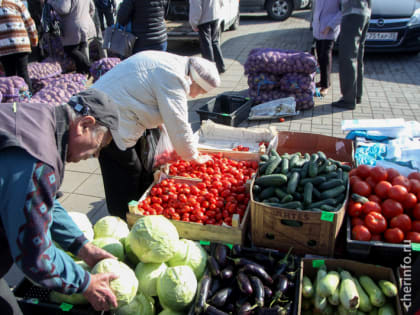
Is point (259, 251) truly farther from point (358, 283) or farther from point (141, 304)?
point (141, 304)

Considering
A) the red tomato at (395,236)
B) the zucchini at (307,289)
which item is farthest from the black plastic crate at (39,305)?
the red tomato at (395,236)

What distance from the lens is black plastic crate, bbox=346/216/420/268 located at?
7.64ft

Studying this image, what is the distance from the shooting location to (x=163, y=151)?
11.6ft

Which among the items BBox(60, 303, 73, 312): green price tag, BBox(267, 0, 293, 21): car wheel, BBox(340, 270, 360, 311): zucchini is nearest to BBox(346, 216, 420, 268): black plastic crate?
BBox(340, 270, 360, 311): zucchini

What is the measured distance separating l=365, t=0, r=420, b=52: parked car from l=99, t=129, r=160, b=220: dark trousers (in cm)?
698

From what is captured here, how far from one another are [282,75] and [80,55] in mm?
4075

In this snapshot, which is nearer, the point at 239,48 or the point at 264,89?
the point at 264,89

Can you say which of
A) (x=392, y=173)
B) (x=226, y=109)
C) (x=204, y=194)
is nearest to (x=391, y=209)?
(x=392, y=173)

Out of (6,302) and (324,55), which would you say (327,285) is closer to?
(6,302)

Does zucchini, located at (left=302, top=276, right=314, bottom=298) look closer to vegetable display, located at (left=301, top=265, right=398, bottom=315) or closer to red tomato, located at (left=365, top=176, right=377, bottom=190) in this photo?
vegetable display, located at (left=301, top=265, right=398, bottom=315)

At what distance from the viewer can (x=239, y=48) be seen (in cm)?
1040

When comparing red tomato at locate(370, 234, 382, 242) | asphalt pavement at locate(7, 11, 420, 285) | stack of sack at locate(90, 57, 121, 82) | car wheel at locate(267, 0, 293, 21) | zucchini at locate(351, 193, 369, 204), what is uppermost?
car wheel at locate(267, 0, 293, 21)

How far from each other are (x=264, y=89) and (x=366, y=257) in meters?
4.27

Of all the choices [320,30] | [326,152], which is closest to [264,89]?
[320,30]
